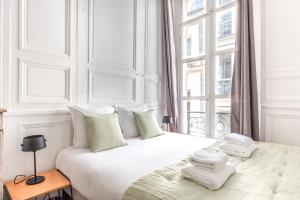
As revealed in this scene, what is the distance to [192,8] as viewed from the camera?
330 centimetres

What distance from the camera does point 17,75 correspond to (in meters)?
1.71

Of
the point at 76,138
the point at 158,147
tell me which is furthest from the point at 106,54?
the point at 158,147

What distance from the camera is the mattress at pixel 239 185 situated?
0.89 metres

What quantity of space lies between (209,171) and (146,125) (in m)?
1.33

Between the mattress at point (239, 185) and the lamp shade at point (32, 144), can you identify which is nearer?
the mattress at point (239, 185)

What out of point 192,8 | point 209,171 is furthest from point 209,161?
point 192,8

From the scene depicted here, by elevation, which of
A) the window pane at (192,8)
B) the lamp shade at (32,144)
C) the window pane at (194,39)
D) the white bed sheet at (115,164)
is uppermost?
the window pane at (192,8)

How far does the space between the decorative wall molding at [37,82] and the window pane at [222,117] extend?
2243 mm

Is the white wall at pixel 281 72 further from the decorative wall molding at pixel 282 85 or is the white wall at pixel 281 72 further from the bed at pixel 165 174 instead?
the bed at pixel 165 174

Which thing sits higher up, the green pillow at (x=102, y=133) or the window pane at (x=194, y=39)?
the window pane at (x=194, y=39)

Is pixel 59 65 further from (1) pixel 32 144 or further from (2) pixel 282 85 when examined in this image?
(2) pixel 282 85

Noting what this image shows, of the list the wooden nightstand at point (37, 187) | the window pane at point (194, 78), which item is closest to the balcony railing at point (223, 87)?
the window pane at point (194, 78)

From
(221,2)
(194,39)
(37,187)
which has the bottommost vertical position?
(37,187)

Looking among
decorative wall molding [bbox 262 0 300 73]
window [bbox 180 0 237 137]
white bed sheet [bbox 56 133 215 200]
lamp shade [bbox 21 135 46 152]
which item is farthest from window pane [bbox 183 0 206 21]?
lamp shade [bbox 21 135 46 152]
